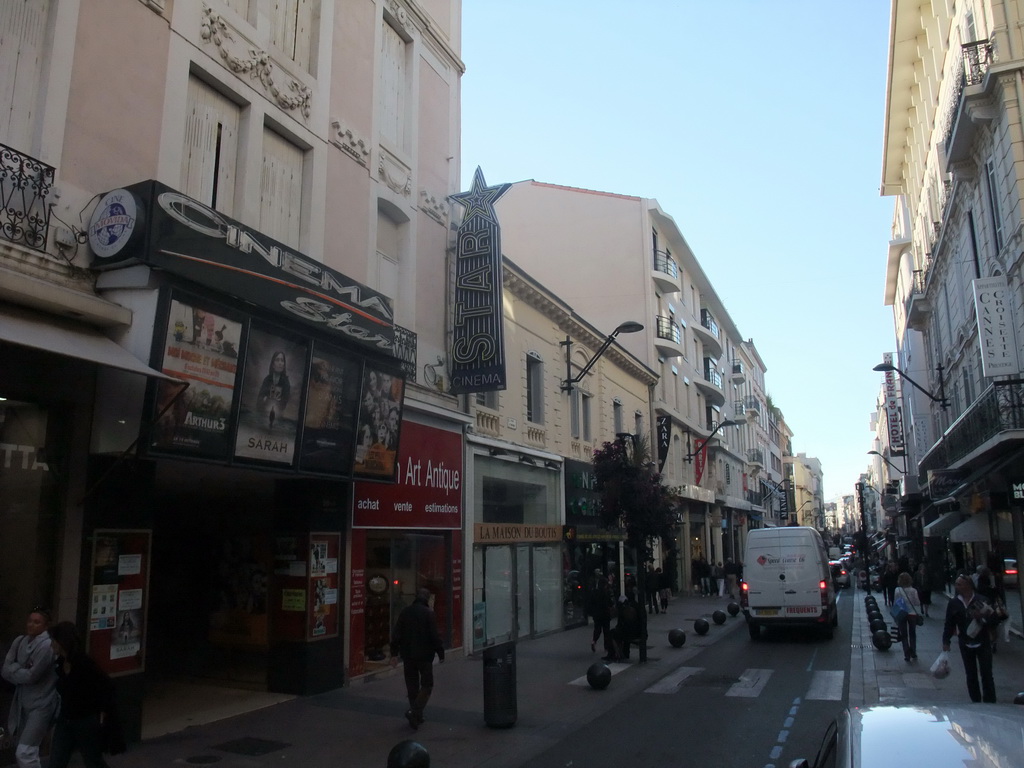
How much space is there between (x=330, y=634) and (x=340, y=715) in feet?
5.71

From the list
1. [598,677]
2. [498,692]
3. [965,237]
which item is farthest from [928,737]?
[965,237]

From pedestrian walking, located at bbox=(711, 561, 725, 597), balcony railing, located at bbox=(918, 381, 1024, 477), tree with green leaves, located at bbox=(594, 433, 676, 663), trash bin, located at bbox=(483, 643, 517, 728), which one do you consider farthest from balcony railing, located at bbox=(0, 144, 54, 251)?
pedestrian walking, located at bbox=(711, 561, 725, 597)

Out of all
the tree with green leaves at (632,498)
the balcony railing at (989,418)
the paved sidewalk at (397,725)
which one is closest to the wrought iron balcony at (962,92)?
the balcony railing at (989,418)

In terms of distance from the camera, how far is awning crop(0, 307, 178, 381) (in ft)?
21.8

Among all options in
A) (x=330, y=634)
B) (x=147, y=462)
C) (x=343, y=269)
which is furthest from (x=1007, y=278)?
(x=147, y=462)

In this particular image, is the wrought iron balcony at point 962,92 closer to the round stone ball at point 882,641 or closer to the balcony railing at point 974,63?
the balcony railing at point 974,63

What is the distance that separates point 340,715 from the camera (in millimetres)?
10141

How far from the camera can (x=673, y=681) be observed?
1286cm

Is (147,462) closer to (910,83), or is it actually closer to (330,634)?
(330,634)

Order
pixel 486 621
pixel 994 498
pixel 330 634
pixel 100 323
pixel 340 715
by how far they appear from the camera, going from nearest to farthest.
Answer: pixel 100 323 < pixel 340 715 < pixel 330 634 < pixel 486 621 < pixel 994 498

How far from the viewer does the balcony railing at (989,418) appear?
15086 mm

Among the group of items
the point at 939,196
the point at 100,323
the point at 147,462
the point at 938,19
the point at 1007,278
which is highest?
the point at 938,19

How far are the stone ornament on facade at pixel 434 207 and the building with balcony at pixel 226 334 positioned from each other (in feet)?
0.12

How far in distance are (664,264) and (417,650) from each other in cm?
2777
